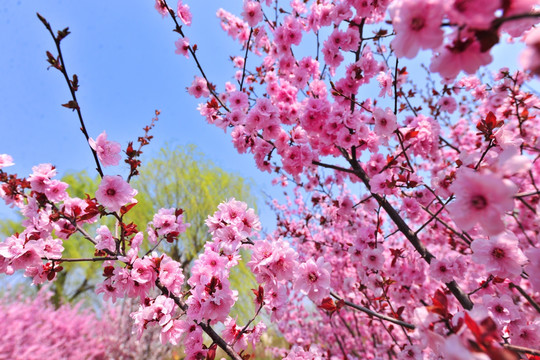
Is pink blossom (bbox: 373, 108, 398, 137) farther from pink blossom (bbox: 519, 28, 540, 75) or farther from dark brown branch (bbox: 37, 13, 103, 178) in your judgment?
dark brown branch (bbox: 37, 13, 103, 178)

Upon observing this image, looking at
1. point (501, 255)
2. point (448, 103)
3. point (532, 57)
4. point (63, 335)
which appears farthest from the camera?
point (63, 335)

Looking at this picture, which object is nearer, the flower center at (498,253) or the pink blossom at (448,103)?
the flower center at (498,253)

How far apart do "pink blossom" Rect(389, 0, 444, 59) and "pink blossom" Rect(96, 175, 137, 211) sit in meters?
1.81

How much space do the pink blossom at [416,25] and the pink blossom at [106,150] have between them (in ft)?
6.27

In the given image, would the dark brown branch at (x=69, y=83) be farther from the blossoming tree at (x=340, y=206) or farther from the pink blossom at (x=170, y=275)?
the pink blossom at (x=170, y=275)

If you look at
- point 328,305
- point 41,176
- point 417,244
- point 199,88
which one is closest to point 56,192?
point 41,176

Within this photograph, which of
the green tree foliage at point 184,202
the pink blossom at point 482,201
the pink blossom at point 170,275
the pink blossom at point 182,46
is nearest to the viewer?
the pink blossom at point 482,201

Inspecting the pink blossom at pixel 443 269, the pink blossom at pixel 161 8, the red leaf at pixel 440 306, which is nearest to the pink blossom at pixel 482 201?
the red leaf at pixel 440 306

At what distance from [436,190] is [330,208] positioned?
2.20 meters

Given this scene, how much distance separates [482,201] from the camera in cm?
91

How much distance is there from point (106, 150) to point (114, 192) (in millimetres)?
350

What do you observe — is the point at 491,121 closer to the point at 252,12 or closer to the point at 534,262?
the point at 534,262

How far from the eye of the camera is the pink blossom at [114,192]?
1836 millimetres

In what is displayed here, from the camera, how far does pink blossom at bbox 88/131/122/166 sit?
1.93 meters
